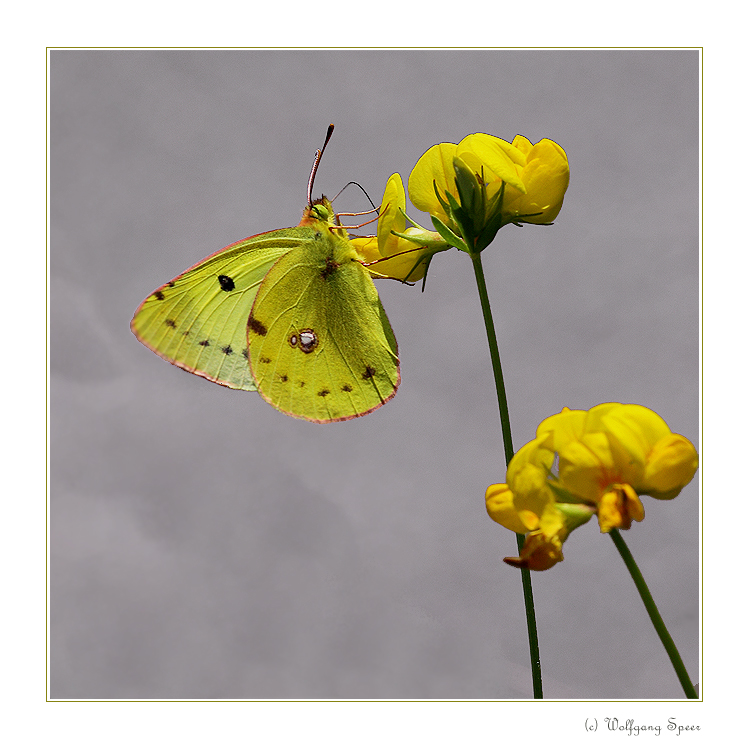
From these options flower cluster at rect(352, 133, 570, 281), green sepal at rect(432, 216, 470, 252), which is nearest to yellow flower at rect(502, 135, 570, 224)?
flower cluster at rect(352, 133, 570, 281)

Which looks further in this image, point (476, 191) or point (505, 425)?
point (476, 191)

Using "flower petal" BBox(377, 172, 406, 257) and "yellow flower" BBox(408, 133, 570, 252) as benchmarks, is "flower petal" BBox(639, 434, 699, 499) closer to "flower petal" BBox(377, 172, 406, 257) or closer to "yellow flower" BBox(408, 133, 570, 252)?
"yellow flower" BBox(408, 133, 570, 252)

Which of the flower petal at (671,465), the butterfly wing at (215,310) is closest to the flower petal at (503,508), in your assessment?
the flower petal at (671,465)

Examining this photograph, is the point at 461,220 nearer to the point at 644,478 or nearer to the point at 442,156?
the point at 442,156

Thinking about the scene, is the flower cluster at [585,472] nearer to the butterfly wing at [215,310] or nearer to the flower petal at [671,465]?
the flower petal at [671,465]

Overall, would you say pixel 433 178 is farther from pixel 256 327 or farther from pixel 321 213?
pixel 256 327

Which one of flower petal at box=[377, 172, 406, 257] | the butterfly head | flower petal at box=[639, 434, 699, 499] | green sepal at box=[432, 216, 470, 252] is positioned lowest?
flower petal at box=[639, 434, 699, 499]

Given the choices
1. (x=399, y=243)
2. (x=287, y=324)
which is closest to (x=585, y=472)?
(x=399, y=243)
